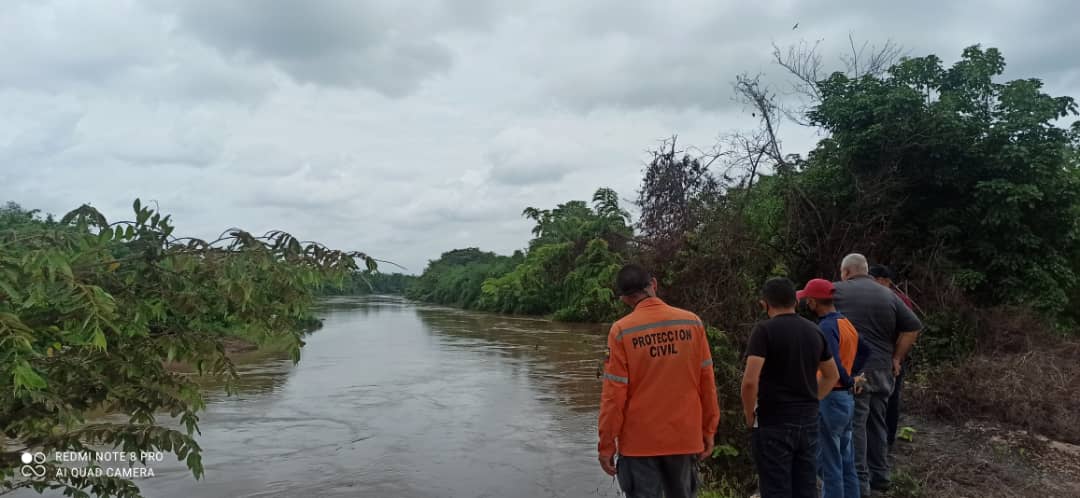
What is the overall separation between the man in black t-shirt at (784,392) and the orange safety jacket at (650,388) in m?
0.50

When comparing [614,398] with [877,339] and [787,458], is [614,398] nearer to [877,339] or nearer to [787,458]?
[787,458]

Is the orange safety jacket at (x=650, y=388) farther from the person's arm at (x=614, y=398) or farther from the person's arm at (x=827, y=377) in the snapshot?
the person's arm at (x=827, y=377)

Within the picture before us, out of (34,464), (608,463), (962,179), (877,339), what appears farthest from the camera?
(962,179)

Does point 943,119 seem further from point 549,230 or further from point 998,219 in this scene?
point 549,230

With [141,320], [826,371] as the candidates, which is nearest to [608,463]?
[826,371]

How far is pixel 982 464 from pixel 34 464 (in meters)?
6.06

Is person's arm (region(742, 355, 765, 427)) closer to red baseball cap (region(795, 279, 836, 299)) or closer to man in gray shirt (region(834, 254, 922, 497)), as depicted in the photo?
red baseball cap (region(795, 279, 836, 299))

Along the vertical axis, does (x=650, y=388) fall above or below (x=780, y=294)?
below

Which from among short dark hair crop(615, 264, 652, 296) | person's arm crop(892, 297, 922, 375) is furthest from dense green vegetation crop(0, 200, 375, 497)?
person's arm crop(892, 297, 922, 375)

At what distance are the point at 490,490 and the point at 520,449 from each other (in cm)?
187

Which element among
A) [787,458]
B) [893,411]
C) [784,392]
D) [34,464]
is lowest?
[893,411]

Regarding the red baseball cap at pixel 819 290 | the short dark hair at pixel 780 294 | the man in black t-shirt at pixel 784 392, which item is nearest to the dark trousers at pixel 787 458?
the man in black t-shirt at pixel 784 392

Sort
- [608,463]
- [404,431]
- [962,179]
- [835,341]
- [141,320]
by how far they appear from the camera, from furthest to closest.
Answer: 1. [404,431]
2. [962,179]
3. [835,341]
4. [608,463]
5. [141,320]

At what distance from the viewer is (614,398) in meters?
3.30
